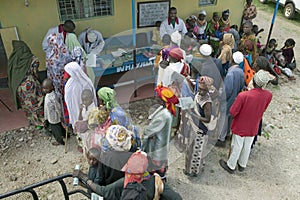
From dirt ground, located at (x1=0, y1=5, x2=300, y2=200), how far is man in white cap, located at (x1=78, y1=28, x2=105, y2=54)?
190 cm

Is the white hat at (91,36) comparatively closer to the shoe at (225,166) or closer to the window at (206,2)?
the window at (206,2)

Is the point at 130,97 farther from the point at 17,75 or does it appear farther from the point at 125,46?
the point at 17,75

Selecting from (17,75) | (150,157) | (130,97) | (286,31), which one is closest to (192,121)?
(150,157)

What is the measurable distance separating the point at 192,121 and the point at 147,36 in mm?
4046

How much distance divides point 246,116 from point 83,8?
4.56m

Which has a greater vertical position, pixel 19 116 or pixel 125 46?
pixel 125 46

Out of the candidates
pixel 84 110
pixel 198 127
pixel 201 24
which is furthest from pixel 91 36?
pixel 198 127

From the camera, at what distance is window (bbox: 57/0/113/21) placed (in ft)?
19.6

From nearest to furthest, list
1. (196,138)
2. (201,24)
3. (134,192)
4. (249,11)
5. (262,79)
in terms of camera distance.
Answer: (134,192) < (262,79) < (196,138) < (201,24) < (249,11)

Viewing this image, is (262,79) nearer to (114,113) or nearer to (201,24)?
(114,113)

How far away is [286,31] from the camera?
1050cm

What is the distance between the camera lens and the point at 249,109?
3.65m

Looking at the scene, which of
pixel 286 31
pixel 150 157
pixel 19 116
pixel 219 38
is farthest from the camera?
pixel 286 31

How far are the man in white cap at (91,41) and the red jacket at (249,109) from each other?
11.9ft
